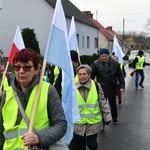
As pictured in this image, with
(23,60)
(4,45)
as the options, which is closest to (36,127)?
(23,60)

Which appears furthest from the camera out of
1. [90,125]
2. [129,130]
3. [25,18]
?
[25,18]

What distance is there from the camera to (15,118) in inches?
106

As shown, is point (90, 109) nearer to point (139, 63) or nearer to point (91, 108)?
point (91, 108)

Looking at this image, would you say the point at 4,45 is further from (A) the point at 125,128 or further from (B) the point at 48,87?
(B) the point at 48,87

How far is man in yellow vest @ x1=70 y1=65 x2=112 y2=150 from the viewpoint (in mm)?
5055

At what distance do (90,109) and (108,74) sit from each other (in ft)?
9.77

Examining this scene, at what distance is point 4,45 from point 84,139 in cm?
2037

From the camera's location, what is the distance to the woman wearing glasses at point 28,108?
266cm

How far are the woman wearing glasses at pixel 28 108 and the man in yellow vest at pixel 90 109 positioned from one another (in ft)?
7.61

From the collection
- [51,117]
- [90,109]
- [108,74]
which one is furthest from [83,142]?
[108,74]

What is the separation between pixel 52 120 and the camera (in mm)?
2678

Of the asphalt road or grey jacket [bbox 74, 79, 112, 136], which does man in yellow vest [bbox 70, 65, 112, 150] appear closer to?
grey jacket [bbox 74, 79, 112, 136]

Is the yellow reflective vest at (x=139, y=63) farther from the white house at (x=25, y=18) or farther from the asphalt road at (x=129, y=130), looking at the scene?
the white house at (x=25, y=18)

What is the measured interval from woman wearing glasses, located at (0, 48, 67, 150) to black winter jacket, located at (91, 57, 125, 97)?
16.9 feet
